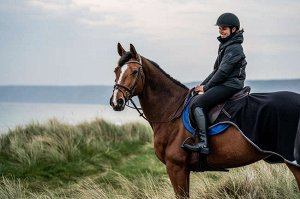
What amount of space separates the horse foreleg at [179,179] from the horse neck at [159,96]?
74 cm

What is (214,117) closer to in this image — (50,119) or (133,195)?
(133,195)

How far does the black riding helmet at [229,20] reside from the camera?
6.44m

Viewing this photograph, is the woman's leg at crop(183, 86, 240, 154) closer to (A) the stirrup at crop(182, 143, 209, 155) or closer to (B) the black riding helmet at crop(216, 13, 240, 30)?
(A) the stirrup at crop(182, 143, 209, 155)

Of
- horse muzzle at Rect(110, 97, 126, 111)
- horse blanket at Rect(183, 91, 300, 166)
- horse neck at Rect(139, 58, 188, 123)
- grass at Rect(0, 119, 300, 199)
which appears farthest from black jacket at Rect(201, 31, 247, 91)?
grass at Rect(0, 119, 300, 199)

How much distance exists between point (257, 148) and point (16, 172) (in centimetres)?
724

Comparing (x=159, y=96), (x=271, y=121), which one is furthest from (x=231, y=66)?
(x=159, y=96)

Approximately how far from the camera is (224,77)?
6.32m

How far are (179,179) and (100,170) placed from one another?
21.0 feet

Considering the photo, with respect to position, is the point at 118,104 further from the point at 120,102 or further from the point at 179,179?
the point at 179,179

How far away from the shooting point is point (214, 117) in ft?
20.9

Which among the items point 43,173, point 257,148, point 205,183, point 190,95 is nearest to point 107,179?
point 43,173

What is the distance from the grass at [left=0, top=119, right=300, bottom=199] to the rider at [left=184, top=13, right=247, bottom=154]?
119cm

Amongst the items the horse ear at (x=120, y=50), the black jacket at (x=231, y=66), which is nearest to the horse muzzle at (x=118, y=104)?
the horse ear at (x=120, y=50)

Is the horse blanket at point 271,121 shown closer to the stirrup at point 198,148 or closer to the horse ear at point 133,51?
the stirrup at point 198,148
